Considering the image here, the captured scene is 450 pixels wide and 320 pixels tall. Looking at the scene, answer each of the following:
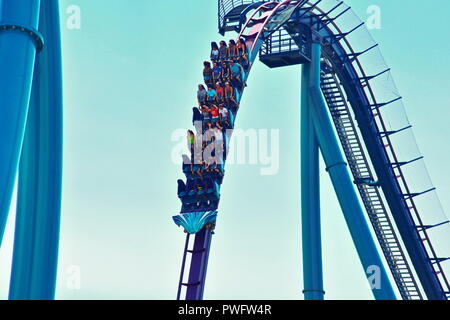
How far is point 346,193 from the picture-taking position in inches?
500

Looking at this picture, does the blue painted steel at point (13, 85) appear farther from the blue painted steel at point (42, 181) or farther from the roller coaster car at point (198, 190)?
the roller coaster car at point (198, 190)

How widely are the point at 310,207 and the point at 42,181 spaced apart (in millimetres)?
7034

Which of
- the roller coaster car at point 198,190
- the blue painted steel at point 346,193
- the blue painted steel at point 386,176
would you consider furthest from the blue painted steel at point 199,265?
the blue painted steel at point 386,176

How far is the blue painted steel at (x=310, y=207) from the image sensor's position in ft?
41.7

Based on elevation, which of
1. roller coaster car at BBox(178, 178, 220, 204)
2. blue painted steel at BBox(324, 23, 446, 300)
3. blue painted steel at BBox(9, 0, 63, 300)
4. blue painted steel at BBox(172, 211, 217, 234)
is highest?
blue painted steel at BBox(324, 23, 446, 300)

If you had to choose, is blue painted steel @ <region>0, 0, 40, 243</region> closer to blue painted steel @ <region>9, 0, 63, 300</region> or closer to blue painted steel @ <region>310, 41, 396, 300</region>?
blue painted steel @ <region>9, 0, 63, 300</region>

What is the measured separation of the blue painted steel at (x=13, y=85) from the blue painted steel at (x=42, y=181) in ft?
3.69

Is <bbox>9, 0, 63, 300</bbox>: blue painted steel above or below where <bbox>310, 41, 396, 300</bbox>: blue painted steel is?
below

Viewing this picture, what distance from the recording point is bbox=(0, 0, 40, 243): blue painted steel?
222 inches

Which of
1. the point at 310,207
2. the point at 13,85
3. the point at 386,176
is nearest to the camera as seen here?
the point at 13,85

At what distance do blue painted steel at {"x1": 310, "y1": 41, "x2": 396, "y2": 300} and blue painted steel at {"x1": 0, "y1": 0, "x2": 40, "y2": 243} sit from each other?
760 cm

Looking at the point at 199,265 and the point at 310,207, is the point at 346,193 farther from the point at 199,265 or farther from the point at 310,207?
the point at 199,265

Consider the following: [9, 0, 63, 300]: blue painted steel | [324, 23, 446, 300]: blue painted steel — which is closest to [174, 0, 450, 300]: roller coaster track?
[324, 23, 446, 300]: blue painted steel

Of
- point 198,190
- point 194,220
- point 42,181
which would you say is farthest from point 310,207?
point 42,181
